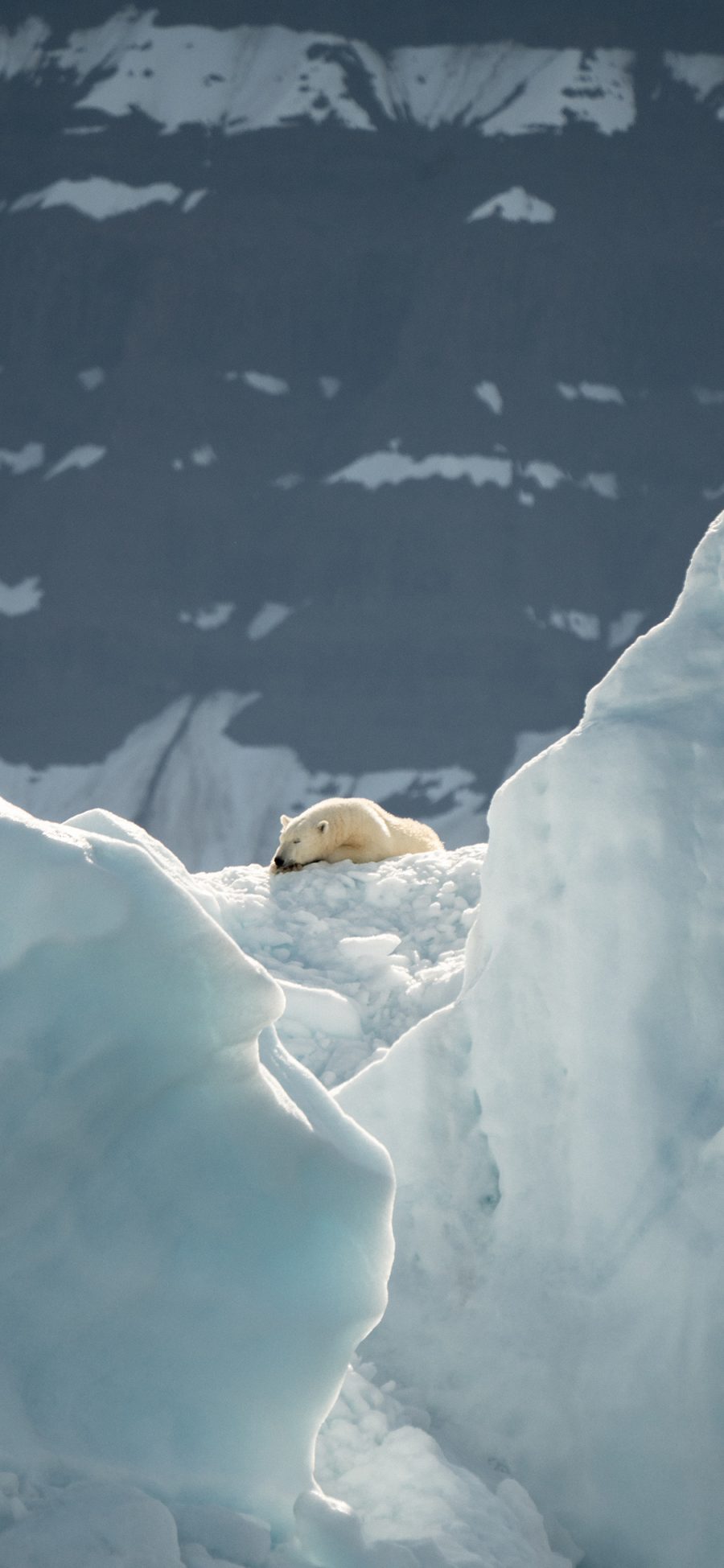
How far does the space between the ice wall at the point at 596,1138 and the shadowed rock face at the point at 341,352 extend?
2290 cm

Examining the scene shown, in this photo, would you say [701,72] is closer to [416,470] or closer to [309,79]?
[309,79]

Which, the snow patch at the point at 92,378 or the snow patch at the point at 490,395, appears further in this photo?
the snow patch at the point at 92,378

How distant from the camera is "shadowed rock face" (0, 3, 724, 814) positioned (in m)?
26.2

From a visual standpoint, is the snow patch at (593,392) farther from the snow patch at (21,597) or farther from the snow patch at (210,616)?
the snow patch at (21,597)

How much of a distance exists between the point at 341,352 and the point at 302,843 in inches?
941

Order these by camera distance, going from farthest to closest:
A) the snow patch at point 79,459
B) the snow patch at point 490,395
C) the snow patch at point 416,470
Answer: the snow patch at point 490,395, the snow patch at point 79,459, the snow patch at point 416,470

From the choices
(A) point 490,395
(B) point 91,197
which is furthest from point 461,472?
(B) point 91,197

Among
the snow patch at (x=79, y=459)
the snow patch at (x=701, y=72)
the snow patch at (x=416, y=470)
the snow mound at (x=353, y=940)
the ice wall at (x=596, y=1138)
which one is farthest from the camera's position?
the snow patch at (x=79, y=459)

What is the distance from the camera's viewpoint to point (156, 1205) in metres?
1.91

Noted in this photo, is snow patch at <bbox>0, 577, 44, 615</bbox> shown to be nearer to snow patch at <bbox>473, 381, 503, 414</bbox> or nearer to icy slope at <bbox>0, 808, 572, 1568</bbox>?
snow patch at <bbox>473, 381, 503, 414</bbox>

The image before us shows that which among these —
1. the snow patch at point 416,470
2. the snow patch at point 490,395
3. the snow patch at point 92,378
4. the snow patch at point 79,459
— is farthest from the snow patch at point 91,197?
the snow patch at point 490,395

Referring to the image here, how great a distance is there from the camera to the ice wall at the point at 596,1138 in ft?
7.91

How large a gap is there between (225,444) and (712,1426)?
2654 centimetres

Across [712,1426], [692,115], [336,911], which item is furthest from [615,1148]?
[692,115]
